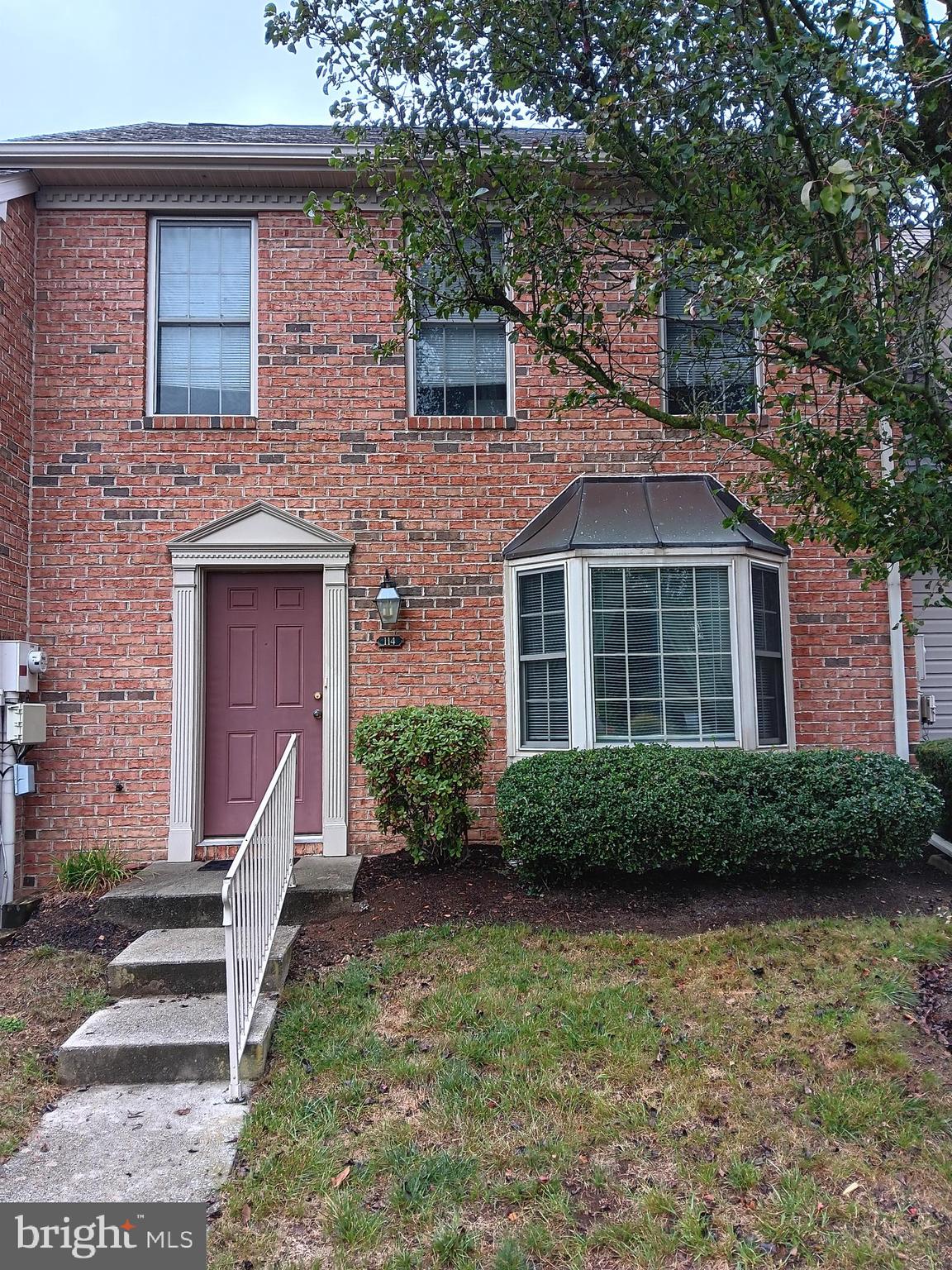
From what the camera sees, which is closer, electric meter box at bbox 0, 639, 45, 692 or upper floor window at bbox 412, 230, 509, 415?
electric meter box at bbox 0, 639, 45, 692

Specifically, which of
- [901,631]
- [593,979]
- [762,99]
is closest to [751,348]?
[762,99]

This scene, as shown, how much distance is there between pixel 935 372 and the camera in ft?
11.1

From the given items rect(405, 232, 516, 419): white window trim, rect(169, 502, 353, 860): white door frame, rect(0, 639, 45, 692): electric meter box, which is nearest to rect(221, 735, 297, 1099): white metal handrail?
rect(169, 502, 353, 860): white door frame

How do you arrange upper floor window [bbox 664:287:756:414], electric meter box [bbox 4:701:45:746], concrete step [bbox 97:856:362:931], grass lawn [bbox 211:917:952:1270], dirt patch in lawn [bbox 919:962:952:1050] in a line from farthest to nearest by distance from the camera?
upper floor window [bbox 664:287:756:414] → electric meter box [bbox 4:701:45:746] → concrete step [bbox 97:856:362:931] → dirt patch in lawn [bbox 919:962:952:1050] → grass lawn [bbox 211:917:952:1270]

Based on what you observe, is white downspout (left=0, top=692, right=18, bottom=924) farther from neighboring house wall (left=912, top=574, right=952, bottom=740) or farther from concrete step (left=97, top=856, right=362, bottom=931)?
neighboring house wall (left=912, top=574, right=952, bottom=740)

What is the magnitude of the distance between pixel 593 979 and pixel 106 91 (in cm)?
5138

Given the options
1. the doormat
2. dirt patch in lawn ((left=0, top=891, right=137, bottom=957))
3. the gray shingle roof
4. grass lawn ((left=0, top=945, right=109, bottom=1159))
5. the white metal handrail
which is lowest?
grass lawn ((left=0, top=945, right=109, bottom=1159))

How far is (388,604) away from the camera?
6.04 meters

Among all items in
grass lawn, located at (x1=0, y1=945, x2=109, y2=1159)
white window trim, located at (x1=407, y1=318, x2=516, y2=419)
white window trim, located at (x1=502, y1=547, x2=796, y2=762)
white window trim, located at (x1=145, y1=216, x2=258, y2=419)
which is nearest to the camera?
grass lawn, located at (x1=0, y1=945, x2=109, y2=1159)

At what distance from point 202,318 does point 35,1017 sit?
5.19 metres

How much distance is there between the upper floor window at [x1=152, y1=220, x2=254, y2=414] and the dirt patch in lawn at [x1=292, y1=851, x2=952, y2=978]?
159 inches

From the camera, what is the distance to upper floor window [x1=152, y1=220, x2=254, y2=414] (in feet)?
20.9

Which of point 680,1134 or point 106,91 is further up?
point 106,91

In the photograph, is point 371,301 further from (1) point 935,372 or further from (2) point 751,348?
(1) point 935,372
